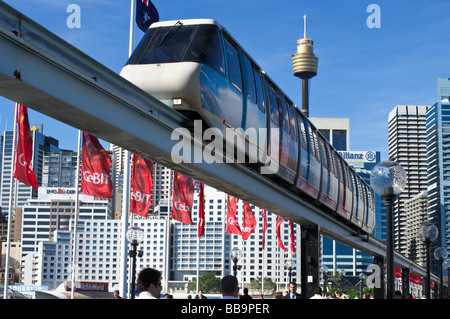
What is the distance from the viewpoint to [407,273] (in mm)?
68000

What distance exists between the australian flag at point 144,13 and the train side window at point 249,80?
14.3 m

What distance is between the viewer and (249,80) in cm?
1655

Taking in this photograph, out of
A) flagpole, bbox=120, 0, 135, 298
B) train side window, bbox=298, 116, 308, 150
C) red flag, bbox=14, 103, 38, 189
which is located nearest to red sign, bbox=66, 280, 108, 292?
flagpole, bbox=120, 0, 135, 298

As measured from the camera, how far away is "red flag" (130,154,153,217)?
24.6m

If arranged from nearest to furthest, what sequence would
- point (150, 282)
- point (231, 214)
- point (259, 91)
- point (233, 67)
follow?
point (150, 282), point (233, 67), point (259, 91), point (231, 214)

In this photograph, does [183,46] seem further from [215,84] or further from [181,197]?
[181,197]

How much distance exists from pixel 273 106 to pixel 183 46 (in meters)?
5.15

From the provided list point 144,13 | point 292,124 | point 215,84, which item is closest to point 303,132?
point 292,124

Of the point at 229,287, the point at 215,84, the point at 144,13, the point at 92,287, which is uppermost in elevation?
the point at 144,13

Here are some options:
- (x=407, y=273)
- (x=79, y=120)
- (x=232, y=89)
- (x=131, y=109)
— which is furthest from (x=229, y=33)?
(x=407, y=273)

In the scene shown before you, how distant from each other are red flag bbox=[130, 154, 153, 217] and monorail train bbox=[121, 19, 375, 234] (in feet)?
19.8

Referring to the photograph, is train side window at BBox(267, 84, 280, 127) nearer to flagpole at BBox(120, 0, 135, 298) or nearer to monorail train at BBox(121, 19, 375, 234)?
monorail train at BBox(121, 19, 375, 234)

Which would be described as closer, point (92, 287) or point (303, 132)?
point (303, 132)
